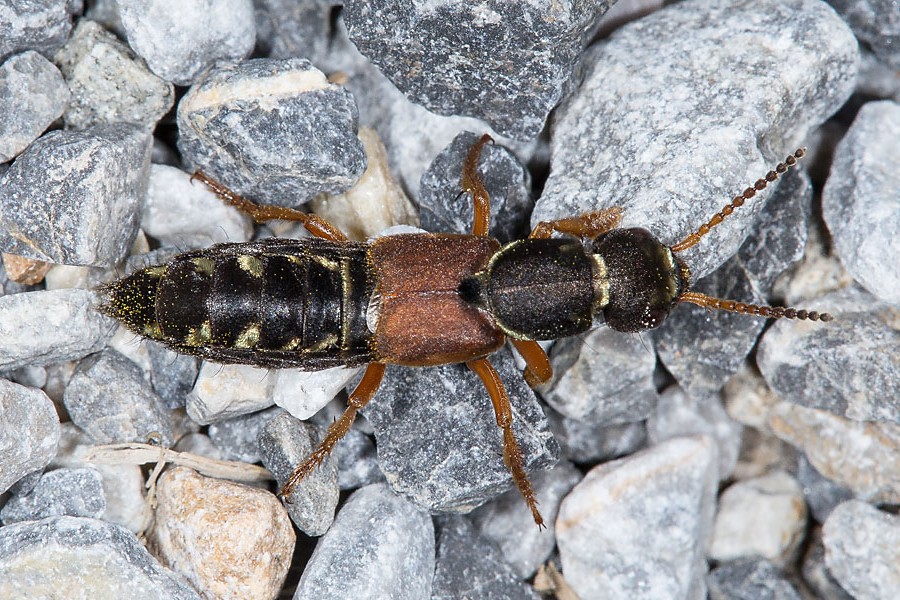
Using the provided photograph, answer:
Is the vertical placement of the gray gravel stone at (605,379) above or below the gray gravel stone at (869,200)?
below

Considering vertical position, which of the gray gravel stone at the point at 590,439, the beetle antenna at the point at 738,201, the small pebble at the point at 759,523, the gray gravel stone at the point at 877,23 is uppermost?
the gray gravel stone at the point at 877,23

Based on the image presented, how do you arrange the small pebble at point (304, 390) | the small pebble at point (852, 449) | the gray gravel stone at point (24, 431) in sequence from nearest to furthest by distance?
the gray gravel stone at point (24, 431)
the small pebble at point (304, 390)
the small pebble at point (852, 449)

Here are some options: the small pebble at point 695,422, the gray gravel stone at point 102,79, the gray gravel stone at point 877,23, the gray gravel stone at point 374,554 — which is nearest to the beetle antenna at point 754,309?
the small pebble at point 695,422

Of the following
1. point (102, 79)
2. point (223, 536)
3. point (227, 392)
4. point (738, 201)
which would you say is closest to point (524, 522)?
point (223, 536)

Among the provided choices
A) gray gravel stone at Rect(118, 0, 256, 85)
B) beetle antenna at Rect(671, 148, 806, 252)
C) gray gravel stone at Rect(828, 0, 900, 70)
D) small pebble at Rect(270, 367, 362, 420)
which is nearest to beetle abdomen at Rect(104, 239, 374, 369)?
small pebble at Rect(270, 367, 362, 420)

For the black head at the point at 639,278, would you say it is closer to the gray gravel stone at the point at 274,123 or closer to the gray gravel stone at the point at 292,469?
the gray gravel stone at the point at 274,123

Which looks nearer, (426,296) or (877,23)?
(426,296)

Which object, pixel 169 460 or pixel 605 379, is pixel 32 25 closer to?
pixel 169 460
